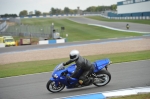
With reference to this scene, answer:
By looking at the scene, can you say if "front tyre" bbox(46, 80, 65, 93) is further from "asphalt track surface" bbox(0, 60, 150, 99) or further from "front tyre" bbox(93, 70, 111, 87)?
"front tyre" bbox(93, 70, 111, 87)

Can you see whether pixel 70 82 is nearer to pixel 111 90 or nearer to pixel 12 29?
pixel 111 90

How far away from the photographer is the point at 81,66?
8617mm

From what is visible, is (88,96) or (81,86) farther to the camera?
(81,86)

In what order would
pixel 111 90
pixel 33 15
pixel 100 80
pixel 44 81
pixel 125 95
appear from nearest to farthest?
pixel 125 95, pixel 111 90, pixel 100 80, pixel 44 81, pixel 33 15

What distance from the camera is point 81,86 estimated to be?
8.97m

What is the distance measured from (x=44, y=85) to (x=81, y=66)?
2.31 meters

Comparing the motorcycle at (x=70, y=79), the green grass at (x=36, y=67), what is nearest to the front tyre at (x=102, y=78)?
the motorcycle at (x=70, y=79)

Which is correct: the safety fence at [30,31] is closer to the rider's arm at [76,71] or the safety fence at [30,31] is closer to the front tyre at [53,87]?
the front tyre at [53,87]

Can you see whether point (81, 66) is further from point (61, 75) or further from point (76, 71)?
point (61, 75)

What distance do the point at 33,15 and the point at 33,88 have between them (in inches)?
4094

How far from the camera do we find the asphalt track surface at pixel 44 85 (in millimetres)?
8641

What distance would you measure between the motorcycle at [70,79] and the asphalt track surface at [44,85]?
0.70ft

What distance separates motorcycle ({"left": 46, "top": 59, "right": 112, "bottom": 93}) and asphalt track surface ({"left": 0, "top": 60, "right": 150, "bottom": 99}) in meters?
0.21

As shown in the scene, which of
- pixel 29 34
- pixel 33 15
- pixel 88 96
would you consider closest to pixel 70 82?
pixel 88 96
